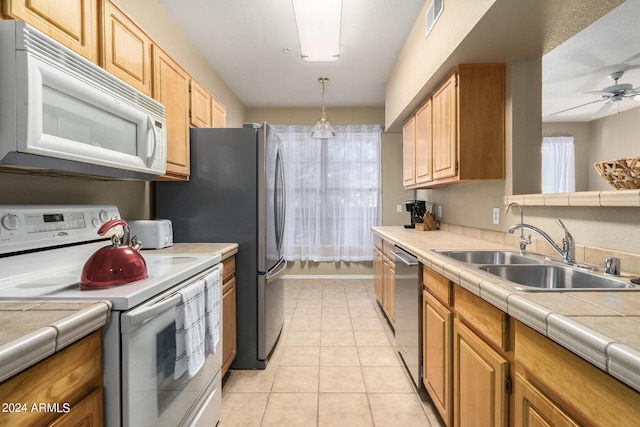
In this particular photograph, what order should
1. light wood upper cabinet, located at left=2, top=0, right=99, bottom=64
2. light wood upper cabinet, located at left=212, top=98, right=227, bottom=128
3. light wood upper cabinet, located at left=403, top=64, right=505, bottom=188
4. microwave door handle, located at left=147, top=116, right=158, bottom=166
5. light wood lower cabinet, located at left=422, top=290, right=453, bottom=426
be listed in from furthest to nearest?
light wood upper cabinet, located at left=212, top=98, right=227, bottom=128
light wood upper cabinet, located at left=403, top=64, right=505, bottom=188
microwave door handle, located at left=147, top=116, right=158, bottom=166
light wood lower cabinet, located at left=422, top=290, right=453, bottom=426
light wood upper cabinet, located at left=2, top=0, right=99, bottom=64

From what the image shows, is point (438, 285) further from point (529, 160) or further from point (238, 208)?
point (238, 208)

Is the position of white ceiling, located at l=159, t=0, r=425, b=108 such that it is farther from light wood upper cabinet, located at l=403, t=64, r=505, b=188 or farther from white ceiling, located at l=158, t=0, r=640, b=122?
light wood upper cabinet, located at l=403, t=64, r=505, b=188

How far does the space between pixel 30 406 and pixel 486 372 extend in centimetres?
128

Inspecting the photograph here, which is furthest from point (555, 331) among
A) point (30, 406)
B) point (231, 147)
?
point (231, 147)

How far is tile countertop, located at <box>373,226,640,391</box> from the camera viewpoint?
582mm

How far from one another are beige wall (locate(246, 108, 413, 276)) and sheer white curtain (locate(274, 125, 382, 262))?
133 mm

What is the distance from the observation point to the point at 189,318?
1.25m

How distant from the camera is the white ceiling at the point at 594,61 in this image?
184 centimetres

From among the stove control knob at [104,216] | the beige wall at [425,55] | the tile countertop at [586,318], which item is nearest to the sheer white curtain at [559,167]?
the beige wall at [425,55]

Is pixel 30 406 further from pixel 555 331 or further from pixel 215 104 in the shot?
pixel 215 104

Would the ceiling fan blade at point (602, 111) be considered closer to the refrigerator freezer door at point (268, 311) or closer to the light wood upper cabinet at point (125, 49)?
the refrigerator freezer door at point (268, 311)

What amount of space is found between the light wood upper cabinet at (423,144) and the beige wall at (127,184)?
223 centimetres

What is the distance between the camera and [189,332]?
1.24m

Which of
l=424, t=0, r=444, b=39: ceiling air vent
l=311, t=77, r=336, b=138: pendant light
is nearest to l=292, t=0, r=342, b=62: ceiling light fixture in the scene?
l=424, t=0, r=444, b=39: ceiling air vent
